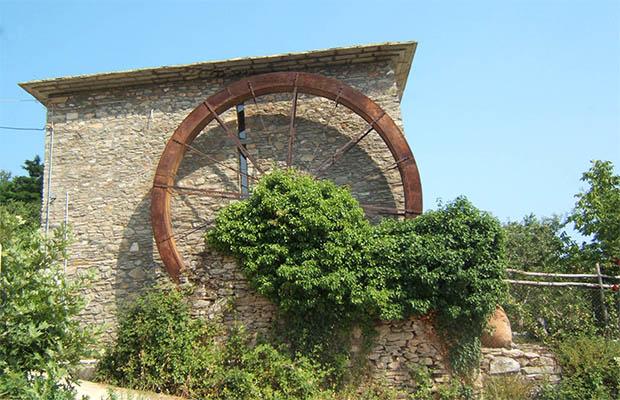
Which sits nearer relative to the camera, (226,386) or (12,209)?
(226,386)

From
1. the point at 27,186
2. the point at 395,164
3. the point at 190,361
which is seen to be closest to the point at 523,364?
the point at 395,164

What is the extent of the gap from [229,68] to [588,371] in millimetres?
7431

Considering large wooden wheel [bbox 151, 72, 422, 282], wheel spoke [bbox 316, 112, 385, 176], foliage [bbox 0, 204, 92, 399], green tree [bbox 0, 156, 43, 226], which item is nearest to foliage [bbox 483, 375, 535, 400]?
large wooden wheel [bbox 151, 72, 422, 282]

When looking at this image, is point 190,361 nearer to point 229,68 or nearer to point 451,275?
point 451,275

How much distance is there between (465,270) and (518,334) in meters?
1.70

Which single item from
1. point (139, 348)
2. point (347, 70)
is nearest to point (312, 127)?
point (347, 70)

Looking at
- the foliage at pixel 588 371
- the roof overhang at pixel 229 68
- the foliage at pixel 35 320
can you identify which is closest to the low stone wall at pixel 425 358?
the foliage at pixel 588 371

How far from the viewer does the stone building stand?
10.1 m

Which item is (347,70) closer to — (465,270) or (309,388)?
(465,270)

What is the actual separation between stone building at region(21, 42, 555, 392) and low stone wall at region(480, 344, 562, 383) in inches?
113

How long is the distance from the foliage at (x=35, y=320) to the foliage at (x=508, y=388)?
5191 mm

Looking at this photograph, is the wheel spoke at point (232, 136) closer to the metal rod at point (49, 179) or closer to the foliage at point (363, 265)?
the foliage at point (363, 265)

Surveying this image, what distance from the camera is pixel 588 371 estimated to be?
7891 mm

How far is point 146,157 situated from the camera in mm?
10625
